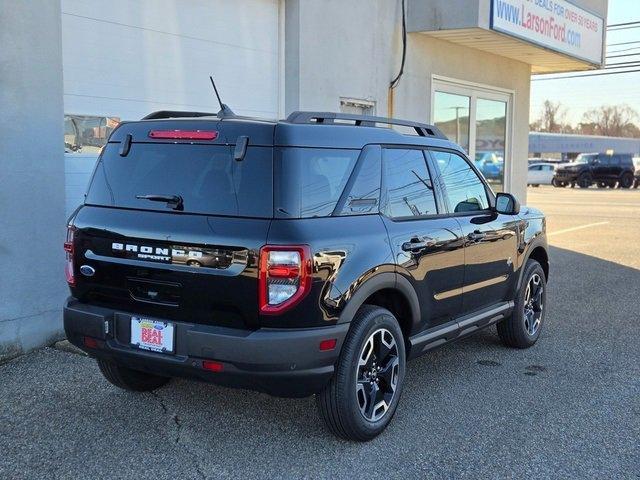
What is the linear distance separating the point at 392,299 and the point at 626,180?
37.8 metres

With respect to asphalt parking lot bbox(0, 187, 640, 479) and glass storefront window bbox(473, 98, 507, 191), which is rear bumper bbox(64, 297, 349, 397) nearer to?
asphalt parking lot bbox(0, 187, 640, 479)

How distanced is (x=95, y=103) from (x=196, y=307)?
363 cm

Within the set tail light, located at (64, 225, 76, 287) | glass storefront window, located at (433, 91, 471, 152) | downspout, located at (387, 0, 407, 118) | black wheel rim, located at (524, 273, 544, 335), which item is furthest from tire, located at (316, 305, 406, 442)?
glass storefront window, located at (433, 91, 471, 152)

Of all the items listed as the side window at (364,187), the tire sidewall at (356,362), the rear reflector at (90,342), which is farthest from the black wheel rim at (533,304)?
the rear reflector at (90,342)

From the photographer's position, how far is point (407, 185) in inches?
183

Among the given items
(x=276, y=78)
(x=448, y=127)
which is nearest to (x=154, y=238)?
(x=276, y=78)

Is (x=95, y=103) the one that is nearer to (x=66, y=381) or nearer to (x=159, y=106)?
(x=159, y=106)

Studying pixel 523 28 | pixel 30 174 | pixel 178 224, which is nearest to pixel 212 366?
pixel 178 224

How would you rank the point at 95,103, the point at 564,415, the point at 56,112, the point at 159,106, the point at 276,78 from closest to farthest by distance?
the point at 564,415, the point at 56,112, the point at 95,103, the point at 159,106, the point at 276,78

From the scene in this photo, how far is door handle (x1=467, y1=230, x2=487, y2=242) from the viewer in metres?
5.12

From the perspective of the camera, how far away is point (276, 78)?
8.52 metres

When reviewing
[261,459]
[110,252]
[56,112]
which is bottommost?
[261,459]

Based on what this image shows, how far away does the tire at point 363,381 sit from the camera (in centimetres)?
390

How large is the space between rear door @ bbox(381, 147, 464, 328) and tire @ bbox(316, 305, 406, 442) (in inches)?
14.4
